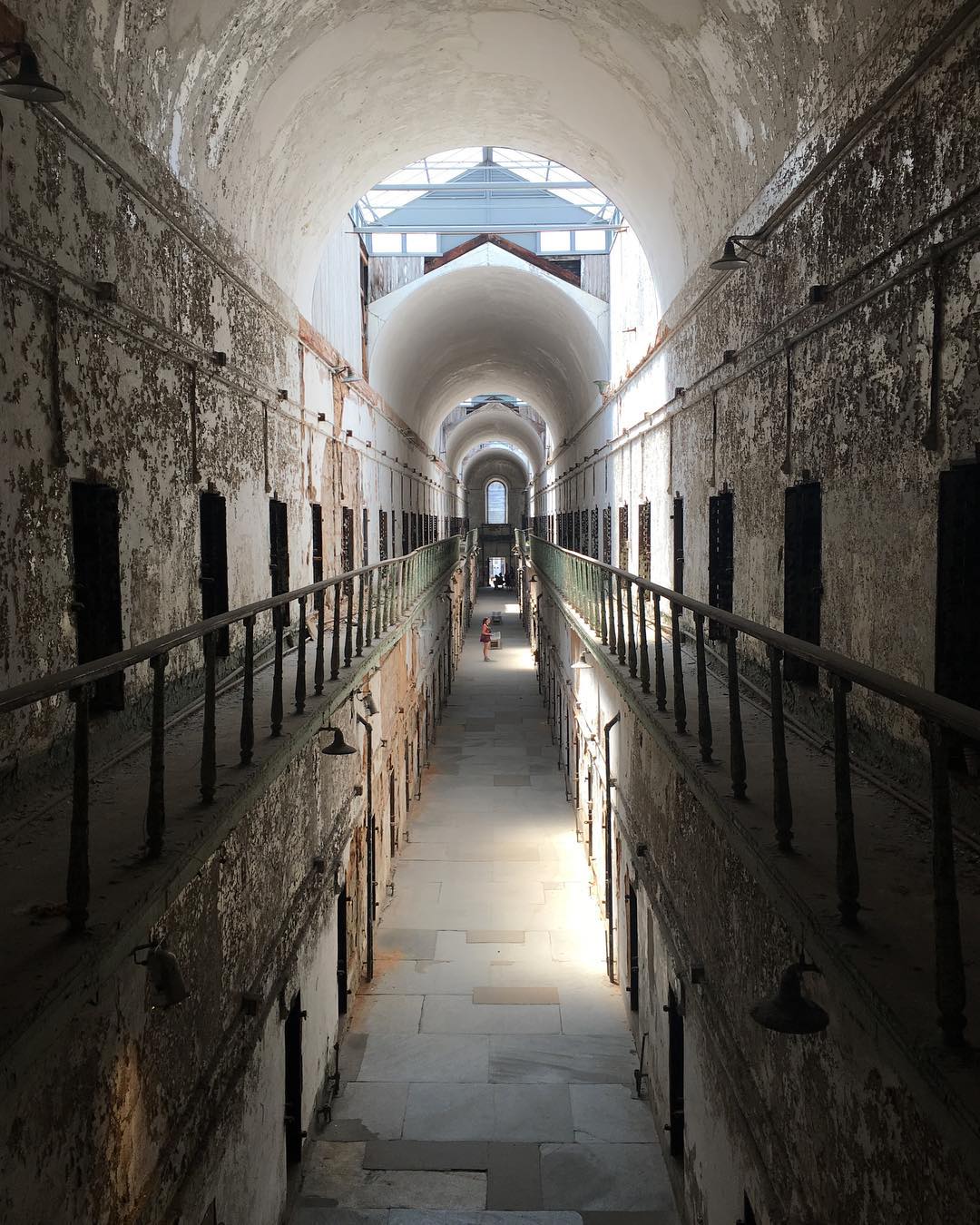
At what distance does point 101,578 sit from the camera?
17.1 feet

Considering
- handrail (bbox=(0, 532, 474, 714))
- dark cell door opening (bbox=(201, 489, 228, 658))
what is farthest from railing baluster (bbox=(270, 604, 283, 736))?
dark cell door opening (bbox=(201, 489, 228, 658))

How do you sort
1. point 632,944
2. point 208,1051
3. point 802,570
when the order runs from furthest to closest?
point 632,944 → point 802,570 → point 208,1051

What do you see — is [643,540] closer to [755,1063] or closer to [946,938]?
[755,1063]

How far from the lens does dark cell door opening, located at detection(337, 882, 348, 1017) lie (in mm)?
8320

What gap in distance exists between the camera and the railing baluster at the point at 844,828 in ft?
8.67

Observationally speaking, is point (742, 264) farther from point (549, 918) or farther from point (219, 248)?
point (549, 918)

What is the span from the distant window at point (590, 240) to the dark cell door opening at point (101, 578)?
42.1 feet

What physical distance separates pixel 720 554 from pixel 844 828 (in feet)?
17.9

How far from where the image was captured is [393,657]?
12609 millimetres

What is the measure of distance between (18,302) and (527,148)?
8.40 m

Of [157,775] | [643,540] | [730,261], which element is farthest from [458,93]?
[157,775]

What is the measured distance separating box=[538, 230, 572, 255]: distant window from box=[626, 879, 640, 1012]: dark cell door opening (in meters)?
12.3

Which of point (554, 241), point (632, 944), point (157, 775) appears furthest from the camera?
point (554, 241)

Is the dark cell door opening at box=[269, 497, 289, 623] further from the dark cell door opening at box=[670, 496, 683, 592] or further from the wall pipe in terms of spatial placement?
the dark cell door opening at box=[670, 496, 683, 592]
